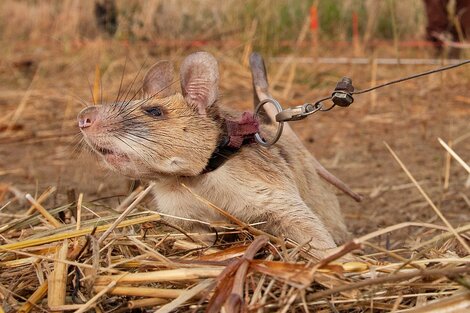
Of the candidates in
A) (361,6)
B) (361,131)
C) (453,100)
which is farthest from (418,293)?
(361,6)

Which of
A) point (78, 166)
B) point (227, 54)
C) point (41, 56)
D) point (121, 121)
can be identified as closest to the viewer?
point (121, 121)

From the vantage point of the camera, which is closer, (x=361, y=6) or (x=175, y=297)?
(x=175, y=297)

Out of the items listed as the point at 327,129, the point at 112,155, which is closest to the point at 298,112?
the point at 112,155

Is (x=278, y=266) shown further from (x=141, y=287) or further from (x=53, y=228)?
(x=53, y=228)

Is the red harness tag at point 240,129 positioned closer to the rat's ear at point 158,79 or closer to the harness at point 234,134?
the harness at point 234,134

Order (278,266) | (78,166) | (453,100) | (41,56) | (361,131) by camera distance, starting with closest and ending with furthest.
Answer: (278,266)
(78,166)
(361,131)
(453,100)
(41,56)

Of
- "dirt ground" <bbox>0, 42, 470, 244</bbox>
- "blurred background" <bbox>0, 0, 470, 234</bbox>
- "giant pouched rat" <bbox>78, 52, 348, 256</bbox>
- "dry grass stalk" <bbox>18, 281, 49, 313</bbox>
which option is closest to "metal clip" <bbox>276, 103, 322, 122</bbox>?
"giant pouched rat" <bbox>78, 52, 348, 256</bbox>

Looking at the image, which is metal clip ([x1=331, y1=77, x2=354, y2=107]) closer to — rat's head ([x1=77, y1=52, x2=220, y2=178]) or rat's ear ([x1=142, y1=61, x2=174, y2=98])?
rat's head ([x1=77, y1=52, x2=220, y2=178])

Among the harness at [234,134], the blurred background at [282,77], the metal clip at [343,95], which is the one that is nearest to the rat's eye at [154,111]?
the harness at [234,134]
